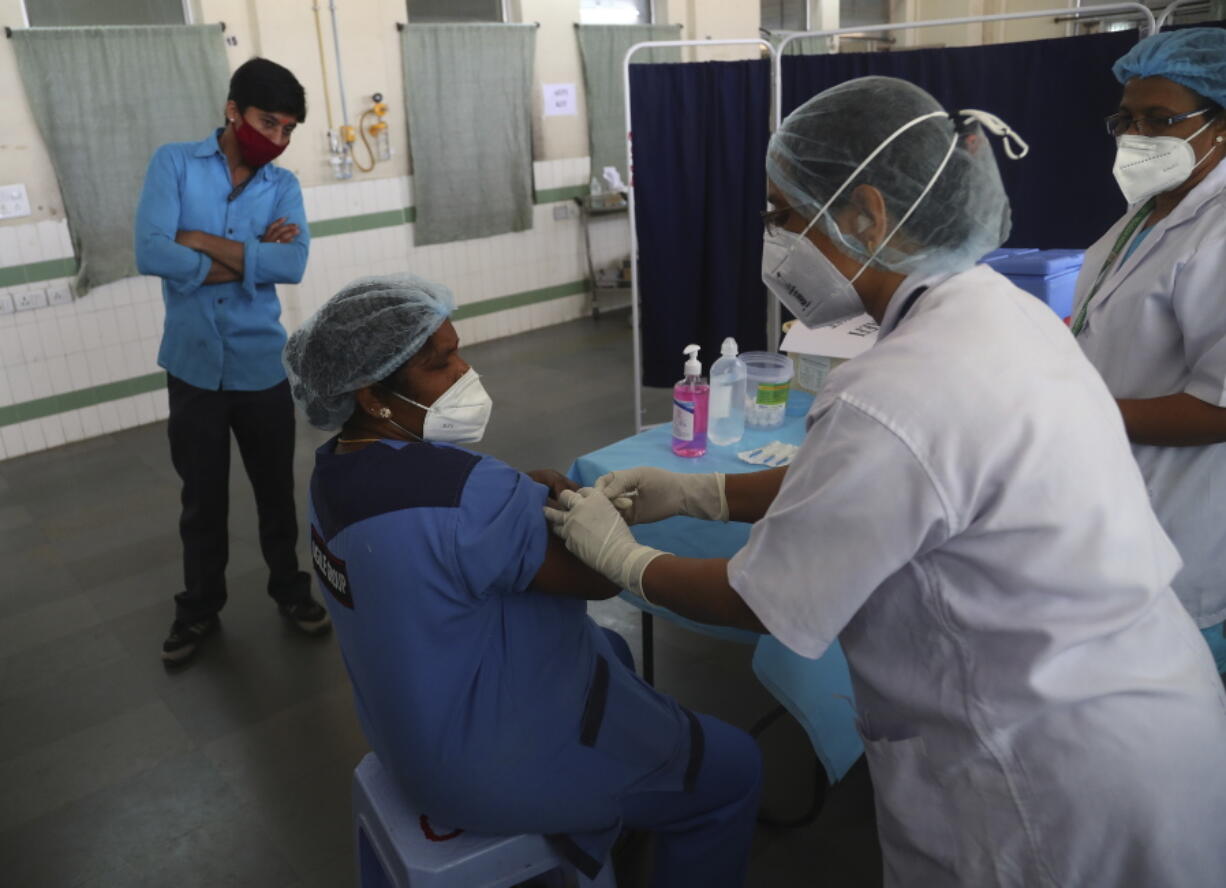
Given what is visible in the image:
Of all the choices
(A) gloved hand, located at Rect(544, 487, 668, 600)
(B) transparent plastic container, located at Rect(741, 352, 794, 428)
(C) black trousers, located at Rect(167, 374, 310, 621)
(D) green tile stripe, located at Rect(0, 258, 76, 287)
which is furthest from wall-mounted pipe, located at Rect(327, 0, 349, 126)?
(A) gloved hand, located at Rect(544, 487, 668, 600)

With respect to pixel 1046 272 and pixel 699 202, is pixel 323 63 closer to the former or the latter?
pixel 699 202

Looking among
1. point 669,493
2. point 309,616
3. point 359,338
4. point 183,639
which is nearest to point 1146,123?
point 669,493

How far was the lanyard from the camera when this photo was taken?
176 centimetres

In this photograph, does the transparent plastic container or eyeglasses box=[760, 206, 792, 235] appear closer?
eyeglasses box=[760, 206, 792, 235]

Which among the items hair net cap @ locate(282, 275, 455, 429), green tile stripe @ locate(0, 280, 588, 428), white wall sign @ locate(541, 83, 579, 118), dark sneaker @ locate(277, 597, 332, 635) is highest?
white wall sign @ locate(541, 83, 579, 118)

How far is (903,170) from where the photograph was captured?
102cm

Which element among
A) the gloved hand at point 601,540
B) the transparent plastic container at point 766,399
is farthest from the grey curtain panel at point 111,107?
the gloved hand at point 601,540

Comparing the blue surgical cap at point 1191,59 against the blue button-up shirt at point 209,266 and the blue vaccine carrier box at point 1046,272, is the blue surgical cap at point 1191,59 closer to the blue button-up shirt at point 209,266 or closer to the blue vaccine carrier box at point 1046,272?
the blue vaccine carrier box at point 1046,272

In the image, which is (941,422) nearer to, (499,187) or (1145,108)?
(1145,108)

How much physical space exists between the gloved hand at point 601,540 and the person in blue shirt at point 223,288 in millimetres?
1598

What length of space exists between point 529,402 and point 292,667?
2.54 meters

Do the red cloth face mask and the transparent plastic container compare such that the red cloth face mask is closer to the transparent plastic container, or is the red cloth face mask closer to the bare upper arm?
the transparent plastic container

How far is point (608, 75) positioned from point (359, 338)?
18.4 feet

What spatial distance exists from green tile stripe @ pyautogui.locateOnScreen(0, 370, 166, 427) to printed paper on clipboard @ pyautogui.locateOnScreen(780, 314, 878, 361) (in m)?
3.70
